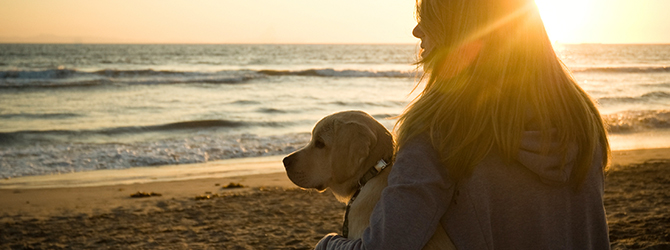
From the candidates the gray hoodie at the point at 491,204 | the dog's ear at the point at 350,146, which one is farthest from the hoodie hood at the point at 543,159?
the dog's ear at the point at 350,146

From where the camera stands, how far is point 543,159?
157 cm

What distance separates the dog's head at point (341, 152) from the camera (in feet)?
8.80

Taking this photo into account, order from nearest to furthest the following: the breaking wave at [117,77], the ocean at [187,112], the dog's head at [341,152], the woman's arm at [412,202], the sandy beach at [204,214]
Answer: the woman's arm at [412,202], the dog's head at [341,152], the sandy beach at [204,214], the ocean at [187,112], the breaking wave at [117,77]

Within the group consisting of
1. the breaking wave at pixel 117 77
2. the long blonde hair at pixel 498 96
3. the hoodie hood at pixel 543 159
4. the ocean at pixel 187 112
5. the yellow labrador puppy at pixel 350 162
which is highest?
the long blonde hair at pixel 498 96

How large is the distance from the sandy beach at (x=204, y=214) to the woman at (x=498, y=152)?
3.55 meters

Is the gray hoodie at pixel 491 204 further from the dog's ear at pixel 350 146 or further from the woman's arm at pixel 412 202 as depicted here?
the dog's ear at pixel 350 146

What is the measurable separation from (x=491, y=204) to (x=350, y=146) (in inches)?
45.7

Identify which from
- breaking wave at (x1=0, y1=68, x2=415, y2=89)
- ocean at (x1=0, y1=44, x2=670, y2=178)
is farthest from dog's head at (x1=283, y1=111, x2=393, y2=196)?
breaking wave at (x1=0, y1=68, x2=415, y2=89)

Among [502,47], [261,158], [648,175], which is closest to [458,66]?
[502,47]

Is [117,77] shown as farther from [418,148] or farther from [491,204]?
[491,204]

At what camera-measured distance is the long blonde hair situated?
5.28ft

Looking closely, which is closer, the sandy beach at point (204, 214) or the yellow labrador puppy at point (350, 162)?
the yellow labrador puppy at point (350, 162)

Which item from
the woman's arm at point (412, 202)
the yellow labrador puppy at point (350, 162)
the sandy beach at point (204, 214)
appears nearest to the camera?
the woman's arm at point (412, 202)

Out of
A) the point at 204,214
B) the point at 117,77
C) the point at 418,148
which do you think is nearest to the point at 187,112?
the point at 204,214
